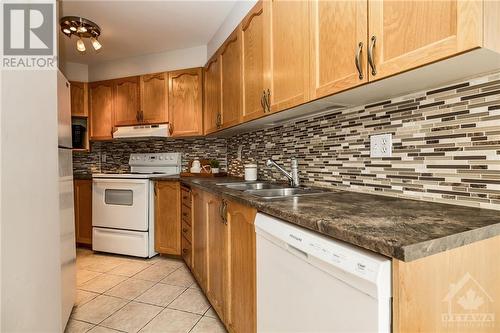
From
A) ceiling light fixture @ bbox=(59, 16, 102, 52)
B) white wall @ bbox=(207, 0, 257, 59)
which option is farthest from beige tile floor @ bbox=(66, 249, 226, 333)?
white wall @ bbox=(207, 0, 257, 59)

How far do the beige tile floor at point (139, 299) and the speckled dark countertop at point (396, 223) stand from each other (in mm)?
1172

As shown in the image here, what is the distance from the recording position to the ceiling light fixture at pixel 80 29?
95.6 inches

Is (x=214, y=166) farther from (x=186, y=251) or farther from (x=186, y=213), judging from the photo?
(x=186, y=251)

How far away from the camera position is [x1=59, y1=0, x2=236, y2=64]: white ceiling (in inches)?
90.7

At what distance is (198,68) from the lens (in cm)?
315

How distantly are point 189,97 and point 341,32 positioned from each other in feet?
7.74

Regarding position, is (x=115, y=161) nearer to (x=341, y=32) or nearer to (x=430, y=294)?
(x=341, y=32)

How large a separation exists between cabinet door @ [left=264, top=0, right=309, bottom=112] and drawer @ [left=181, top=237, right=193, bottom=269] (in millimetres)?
1633

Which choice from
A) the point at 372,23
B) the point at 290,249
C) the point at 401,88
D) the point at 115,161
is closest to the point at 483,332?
the point at 290,249

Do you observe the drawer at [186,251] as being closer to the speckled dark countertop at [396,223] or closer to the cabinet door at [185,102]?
the cabinet door at [185,102]

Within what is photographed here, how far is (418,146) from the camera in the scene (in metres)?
1.16

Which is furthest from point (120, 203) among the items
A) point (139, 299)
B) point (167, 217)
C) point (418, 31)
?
point (418, 31)
